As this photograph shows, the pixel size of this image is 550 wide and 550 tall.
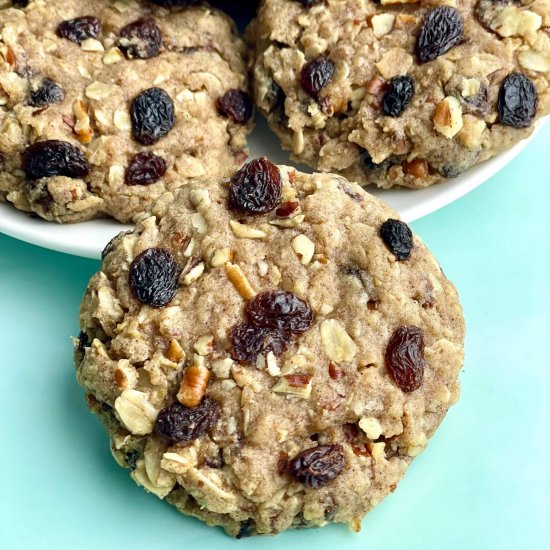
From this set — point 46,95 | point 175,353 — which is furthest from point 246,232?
point 46,95

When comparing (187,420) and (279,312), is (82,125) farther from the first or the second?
(187,420)

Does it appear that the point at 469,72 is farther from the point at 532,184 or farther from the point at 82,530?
the point at 82,530

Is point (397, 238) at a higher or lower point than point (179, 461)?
higher

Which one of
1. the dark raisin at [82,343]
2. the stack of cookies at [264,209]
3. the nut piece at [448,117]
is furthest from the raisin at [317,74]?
the dark raisin at [82,343]

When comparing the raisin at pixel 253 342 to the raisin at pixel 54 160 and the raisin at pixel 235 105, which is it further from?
the raisin at pixel 235 105

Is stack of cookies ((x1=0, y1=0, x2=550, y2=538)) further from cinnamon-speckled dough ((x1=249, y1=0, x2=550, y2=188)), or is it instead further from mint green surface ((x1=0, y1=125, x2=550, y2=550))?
mint green surface ((x1=0, y1=125, x2=550, y2=550))

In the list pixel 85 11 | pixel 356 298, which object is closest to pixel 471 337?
pixel 356 298

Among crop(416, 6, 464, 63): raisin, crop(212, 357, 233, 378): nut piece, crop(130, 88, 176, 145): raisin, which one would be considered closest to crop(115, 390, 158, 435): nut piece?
crop(212, 357, 233, 378): nut piece
